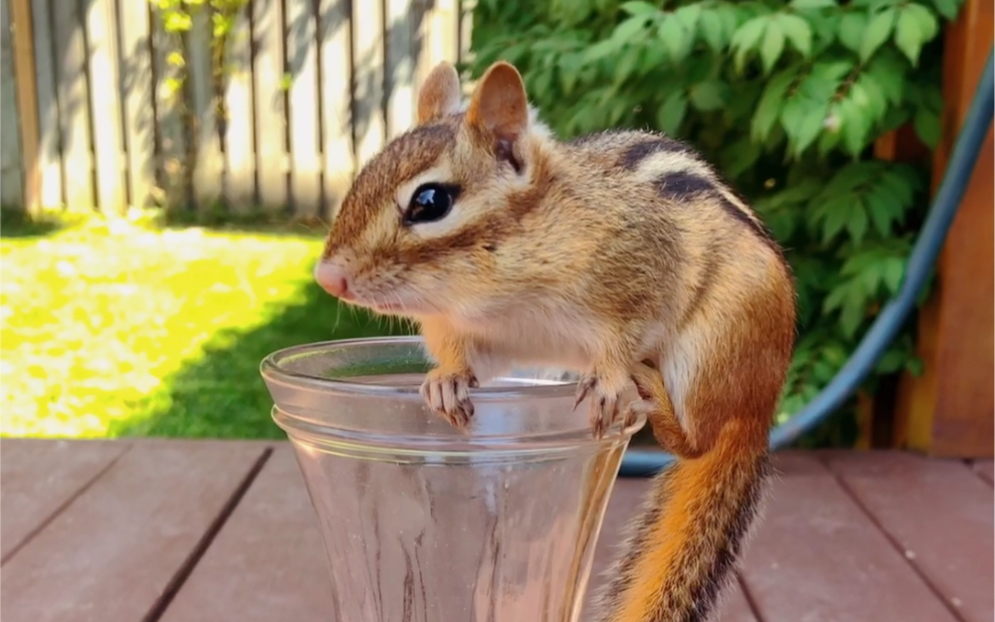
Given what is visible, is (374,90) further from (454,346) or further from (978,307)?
(454,346)

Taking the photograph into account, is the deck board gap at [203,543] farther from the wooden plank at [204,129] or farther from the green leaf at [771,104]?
the wooden plank at [204,129]

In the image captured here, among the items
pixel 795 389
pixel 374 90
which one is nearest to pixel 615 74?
pixel 795 389

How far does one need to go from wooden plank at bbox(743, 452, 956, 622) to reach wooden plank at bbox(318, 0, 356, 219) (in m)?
2.12

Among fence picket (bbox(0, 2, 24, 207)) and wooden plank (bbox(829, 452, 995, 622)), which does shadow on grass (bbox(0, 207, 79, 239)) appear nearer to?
fence picket (bbox(0, 2, 24, 207))

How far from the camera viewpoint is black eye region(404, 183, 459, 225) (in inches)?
23.0

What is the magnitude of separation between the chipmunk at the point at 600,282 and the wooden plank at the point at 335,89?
247 centimetres

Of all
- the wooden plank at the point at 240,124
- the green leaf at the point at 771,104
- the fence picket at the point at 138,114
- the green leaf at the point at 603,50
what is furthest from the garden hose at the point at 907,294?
the fence picket at the point at 138,114

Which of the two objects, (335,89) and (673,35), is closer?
(673,35)

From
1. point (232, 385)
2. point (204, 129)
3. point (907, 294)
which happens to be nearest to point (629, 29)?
point (907, 294)

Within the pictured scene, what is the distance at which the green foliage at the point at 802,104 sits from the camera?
4.01ft

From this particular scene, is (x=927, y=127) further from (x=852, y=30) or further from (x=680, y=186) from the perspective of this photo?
(x=680, y=186)

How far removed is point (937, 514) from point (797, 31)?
1.91 feet

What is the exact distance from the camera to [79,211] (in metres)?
3.15

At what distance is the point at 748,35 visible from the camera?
47.1 inches
